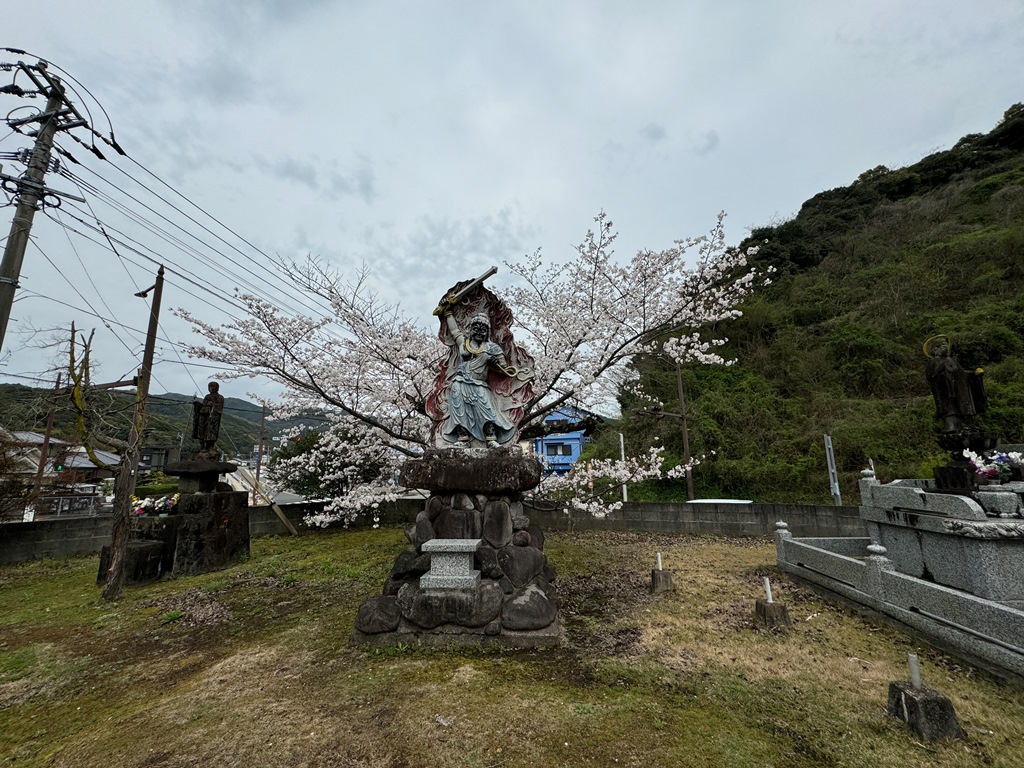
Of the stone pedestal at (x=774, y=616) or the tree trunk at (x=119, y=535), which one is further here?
the tree trunk at (x=119, y=535)

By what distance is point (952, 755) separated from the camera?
2.88 meters

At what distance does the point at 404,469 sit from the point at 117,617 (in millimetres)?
5052

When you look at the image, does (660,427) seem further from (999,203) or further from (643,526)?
(999,203)

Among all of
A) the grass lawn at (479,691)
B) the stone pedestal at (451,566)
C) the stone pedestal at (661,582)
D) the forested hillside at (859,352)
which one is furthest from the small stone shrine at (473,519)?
the forested hillside at (859,352)

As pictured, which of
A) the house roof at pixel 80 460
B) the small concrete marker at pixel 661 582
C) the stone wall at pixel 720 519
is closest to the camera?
the small concrete marker at pixel 661 582

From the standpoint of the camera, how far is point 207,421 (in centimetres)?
978

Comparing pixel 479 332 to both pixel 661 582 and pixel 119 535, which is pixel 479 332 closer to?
pixel 661 582

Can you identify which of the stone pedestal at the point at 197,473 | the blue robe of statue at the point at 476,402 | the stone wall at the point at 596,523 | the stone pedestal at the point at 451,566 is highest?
the blue robe of statue at the point at 476,402

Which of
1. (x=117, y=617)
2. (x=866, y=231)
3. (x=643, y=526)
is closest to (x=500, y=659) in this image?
(x=117, y=617)

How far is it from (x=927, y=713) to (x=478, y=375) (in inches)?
201

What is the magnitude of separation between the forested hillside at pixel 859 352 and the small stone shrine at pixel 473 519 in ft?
39.7

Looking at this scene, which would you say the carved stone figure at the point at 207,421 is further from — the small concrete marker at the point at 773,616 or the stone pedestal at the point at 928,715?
the stone pedestal at the point at 928,715

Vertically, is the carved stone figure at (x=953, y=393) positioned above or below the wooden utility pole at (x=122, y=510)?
above

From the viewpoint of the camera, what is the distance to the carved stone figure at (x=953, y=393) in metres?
7.06
